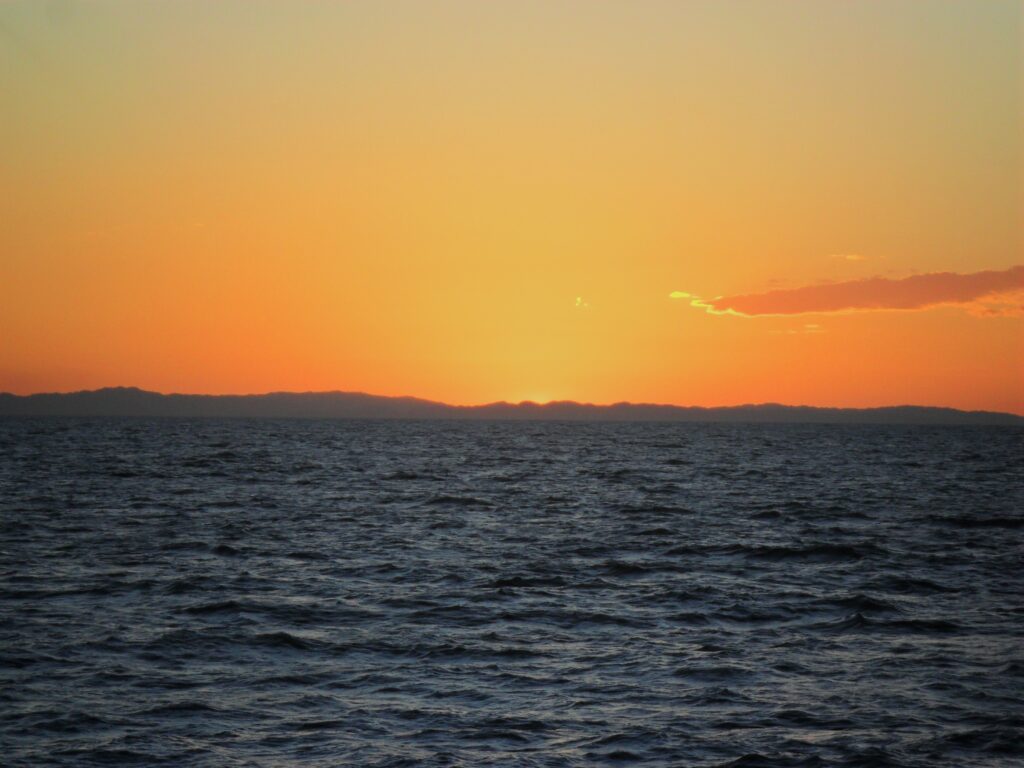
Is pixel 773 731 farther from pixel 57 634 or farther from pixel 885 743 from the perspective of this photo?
pixel 57 634

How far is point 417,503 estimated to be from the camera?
5178 cm

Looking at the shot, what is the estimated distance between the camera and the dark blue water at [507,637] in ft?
48.0

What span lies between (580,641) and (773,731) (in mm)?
6041

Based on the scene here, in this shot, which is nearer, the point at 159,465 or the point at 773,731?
the point at 773,731

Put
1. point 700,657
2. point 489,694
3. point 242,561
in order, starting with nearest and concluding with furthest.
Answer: point 489,694 → point 700,657 → point 242,561

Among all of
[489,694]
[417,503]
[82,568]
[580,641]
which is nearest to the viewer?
[489,694]

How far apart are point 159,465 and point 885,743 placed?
73.4m

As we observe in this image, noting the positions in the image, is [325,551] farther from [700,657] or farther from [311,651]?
[700,657]

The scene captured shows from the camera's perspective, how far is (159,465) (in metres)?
80.5

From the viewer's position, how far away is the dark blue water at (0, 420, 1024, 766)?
1464 cm

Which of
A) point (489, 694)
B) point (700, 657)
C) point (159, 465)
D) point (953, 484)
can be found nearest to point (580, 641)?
point (700, 657)

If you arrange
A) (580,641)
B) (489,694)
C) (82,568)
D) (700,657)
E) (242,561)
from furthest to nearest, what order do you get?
(242,561)
(82,568)
(580,641)
(700,657)
(489,694)

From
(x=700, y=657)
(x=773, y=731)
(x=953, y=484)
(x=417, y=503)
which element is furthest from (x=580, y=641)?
(x=953, y=484)

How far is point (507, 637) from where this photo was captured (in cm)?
2091
